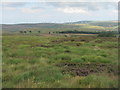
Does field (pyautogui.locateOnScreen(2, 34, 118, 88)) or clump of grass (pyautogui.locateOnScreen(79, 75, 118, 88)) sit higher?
clump of grass (pyautogui.locateOnScreen(79, 75, 118, 88))

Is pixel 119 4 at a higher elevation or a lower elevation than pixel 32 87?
higher

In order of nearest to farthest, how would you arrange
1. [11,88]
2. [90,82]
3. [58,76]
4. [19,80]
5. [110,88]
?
1. [110,88]
2. [11,88]
3. [90,82]
4. [19,80]
5. [58,76]

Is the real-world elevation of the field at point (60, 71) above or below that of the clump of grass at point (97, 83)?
below

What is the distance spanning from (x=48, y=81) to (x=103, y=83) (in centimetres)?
205

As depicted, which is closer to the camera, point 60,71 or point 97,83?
point 97,83

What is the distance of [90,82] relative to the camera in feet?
17.9

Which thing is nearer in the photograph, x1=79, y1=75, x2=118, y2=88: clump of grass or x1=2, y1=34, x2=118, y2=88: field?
x1=79, y1=75, x2=118, y2=88: clump of grass

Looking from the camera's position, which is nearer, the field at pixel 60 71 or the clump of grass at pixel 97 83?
the clump of grass at pixel 97 83

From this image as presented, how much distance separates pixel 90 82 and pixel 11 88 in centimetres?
278

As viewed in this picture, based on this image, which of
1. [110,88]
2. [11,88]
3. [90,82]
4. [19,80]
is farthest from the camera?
[19,80]

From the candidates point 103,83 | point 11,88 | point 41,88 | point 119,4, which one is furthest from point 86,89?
point 119,4

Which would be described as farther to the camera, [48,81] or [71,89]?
[48,81]

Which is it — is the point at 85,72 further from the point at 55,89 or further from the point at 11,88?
the point at 11,88

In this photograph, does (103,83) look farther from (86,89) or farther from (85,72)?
(85,72)
